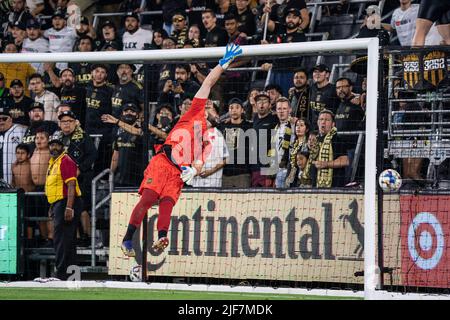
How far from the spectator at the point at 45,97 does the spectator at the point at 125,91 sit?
1.03 metres

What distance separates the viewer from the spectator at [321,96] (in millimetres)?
14516

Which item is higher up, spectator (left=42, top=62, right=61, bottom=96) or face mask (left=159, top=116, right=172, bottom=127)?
spectator (left=42, top=62, right=61, bottom=96)

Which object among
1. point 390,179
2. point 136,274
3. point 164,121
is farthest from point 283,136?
point 136,274

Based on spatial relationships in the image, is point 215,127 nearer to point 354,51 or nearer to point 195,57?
point 195,57

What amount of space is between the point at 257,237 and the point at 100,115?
11.3 ft

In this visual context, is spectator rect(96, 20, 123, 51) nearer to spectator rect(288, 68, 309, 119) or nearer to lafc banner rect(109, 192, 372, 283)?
lafc banner rect(109, 192, 372, 283)

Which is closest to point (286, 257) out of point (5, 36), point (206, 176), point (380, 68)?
point (206, 176)

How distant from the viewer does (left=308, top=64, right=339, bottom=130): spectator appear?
1452 centimetres

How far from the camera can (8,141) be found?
1638cm

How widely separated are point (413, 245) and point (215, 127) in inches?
131

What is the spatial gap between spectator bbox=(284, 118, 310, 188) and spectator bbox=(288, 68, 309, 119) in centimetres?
33

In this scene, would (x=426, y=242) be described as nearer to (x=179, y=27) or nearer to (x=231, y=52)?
(x=231, y=52)

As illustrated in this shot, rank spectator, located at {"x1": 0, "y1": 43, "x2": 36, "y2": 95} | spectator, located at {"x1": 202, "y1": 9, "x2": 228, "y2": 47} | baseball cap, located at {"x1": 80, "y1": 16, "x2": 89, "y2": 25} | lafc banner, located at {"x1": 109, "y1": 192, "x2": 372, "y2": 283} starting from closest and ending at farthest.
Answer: lafc banner, located at {"x1": 109, "y1": 192, "x2": 372, "y2": 283}
spectator, located at {"x1": 202, "y1": 9, "x2": 228, "y2": 47}
spectator, located at {"x1": 0, "y1": 43, "x2": 36, "y2": 95}
baseball cap, located at {"x1": 80, "y1": 16, "x2": 89, "y2": 25}

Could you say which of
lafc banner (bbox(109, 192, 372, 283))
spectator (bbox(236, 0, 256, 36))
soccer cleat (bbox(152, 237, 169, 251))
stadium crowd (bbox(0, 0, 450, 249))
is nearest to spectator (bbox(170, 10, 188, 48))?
stadium crowd (bbox(0, 0, 450, 249))
